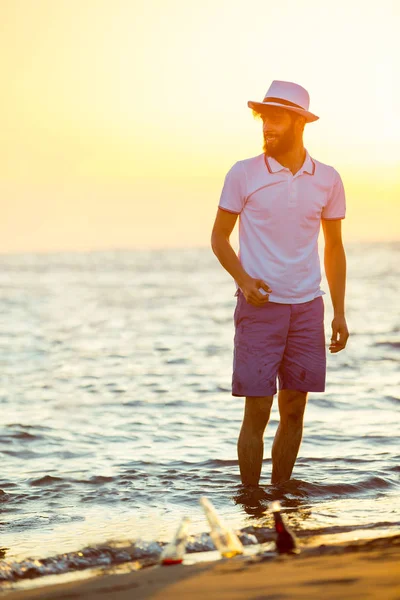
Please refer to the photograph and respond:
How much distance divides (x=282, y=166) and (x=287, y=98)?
1.12 feet

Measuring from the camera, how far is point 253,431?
488 cm

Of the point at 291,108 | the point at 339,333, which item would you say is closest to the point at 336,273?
the point at 339,333

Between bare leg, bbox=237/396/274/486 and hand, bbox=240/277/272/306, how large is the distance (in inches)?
22.1

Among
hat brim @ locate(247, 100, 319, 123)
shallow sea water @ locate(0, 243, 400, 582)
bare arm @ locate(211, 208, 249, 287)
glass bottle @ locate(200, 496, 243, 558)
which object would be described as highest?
hat brim @ locate(247, 100, 319, 123)

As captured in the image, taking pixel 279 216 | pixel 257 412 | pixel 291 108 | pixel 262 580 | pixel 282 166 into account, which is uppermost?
pixel 291 108

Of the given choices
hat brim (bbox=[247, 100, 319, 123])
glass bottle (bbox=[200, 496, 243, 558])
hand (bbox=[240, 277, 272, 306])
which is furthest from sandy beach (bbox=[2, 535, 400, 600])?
hat brim (bbox=[247, 100, 319, 123])

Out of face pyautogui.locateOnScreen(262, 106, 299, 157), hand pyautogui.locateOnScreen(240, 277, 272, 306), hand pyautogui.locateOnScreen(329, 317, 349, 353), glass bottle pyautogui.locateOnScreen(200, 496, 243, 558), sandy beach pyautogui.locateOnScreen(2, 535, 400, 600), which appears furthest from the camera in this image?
hand pyautogui.locateOnScreen(329, 317, 349, 353)

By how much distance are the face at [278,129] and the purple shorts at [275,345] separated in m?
0.77

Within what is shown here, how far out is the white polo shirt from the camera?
4602 mm

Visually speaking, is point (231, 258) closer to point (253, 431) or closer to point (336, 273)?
point (336, 273)

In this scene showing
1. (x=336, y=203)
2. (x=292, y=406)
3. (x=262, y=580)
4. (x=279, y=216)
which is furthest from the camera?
(x=292, y=406)

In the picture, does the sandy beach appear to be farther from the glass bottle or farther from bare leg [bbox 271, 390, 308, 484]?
bare leg [bbox 271, 390, 308, 484]

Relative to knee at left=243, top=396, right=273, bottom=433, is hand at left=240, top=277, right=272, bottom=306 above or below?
above

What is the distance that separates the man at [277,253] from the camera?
15.1 feet
